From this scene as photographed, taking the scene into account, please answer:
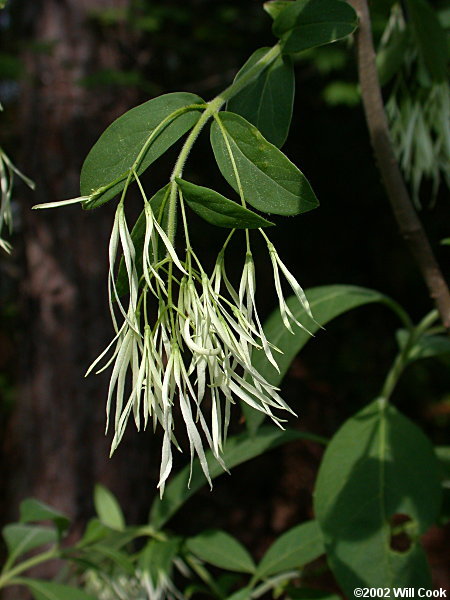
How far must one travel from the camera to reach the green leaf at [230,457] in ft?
2.88

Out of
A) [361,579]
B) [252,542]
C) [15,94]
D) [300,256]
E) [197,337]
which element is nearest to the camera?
[197,337]

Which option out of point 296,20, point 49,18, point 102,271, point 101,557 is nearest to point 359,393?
point 102,271

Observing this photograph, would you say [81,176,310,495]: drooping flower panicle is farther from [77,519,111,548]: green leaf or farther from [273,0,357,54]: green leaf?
[77,519,111,548]: green leaf

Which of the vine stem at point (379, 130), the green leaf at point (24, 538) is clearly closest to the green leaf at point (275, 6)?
the vine stem at point (379, 130)

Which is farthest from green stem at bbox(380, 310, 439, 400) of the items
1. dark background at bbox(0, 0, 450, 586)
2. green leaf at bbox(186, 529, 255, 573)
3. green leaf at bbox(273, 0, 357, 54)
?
dark background at bbox(0, 0, 450, 586)

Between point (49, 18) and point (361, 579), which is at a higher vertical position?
point (49, 18)

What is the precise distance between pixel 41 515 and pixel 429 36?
0.74m

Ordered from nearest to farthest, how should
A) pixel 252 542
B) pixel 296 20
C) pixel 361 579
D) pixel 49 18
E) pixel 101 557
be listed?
pixel 296 20, pixel 361 579, pixel 101 557, pixel 49 18, pixel 252 542

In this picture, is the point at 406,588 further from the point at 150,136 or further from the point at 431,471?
the point at 150,136

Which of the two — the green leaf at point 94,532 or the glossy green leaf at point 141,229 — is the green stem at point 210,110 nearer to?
the glossy green leaf at point 141,229

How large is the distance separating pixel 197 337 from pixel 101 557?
586 millimetres

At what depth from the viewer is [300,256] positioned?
2943 mm

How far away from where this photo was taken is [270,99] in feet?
1.91

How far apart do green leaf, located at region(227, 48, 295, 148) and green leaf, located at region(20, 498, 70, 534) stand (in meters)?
0.52
